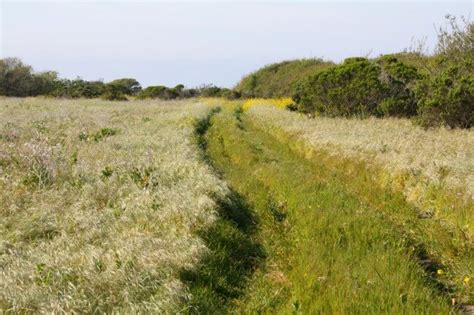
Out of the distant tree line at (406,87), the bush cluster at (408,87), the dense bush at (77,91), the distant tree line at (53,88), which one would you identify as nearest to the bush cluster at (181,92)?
the distant tree line at (53,88)

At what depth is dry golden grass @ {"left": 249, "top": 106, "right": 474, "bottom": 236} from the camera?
7.92 meters

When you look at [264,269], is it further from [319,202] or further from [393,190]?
[393,190]

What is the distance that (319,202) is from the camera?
841 cm

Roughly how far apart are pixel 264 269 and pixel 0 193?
15.6ft

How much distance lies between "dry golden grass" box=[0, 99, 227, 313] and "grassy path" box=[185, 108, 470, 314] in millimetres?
530

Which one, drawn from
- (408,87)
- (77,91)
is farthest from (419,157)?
(77,91)

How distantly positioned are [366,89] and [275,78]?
1617 inches

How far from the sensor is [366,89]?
23281 mm

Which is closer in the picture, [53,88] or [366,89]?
[366,89]

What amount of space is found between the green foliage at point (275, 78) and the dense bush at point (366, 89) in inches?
1123

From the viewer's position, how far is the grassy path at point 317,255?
4.84m

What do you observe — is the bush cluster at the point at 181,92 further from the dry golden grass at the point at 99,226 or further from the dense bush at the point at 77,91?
the dry golden grass at the point at 99,226

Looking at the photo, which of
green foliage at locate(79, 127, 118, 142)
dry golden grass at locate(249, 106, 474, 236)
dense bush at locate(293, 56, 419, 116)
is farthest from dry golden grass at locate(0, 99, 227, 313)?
dense bush at locate(293, 56, 419, 116)

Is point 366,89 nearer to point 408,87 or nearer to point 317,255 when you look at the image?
point 408,87
